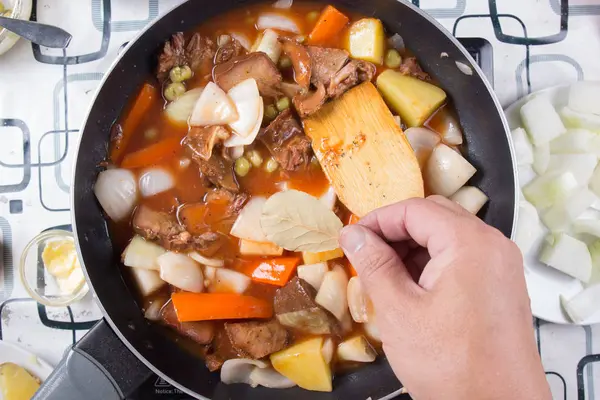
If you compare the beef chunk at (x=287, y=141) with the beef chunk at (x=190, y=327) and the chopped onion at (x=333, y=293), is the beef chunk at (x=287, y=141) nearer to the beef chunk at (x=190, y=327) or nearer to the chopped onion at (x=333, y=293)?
the chopped onion at (x=333, y=293)

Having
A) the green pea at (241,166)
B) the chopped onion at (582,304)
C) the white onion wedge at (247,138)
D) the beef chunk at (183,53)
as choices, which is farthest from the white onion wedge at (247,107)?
the chopped onion at (582,304)

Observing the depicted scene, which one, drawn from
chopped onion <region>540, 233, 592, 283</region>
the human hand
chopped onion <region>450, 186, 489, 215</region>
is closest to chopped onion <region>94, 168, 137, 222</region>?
the human hand

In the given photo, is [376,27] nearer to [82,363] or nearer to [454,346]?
[454,346]

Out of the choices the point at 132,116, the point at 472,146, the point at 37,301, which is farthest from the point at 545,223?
the point at 37,301

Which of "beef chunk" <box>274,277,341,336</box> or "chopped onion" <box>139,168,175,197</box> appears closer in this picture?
"beef chunk" <box>274,277,341,336</box>

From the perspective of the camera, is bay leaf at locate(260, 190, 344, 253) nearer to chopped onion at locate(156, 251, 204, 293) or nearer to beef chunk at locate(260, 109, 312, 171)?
beef chunk at locate(260, 109, 312, 171)

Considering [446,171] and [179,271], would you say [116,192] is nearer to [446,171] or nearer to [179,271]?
[179,271]
